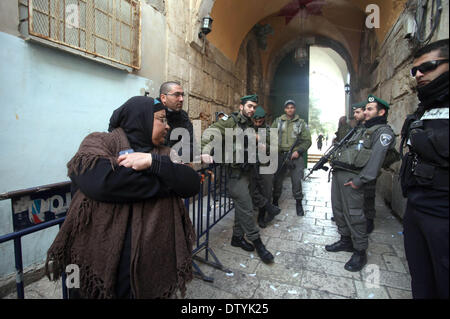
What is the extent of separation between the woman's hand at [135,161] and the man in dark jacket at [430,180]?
1511mm

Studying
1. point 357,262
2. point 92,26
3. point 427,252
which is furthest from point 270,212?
point 92,26

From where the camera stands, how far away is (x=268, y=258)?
263 centimetres

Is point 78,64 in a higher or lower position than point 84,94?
higher

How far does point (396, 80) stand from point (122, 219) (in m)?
4.98

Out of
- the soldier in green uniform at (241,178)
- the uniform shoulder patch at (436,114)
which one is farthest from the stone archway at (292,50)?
the uniform shoulder patch at (436,114)

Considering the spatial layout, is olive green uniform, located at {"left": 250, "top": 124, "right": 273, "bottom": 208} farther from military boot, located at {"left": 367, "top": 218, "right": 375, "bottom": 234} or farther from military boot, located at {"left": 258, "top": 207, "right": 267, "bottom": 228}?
military boot, located at {"left": 367, "top": 218, "right": 375, "bottom": 234}

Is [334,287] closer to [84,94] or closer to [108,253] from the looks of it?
[108,253]

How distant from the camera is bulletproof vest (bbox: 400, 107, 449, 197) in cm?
119

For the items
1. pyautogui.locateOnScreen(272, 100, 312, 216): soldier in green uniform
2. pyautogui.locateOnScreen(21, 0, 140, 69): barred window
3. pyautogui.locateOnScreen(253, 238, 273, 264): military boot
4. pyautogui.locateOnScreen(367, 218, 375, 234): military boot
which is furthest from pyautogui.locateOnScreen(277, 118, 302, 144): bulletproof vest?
pyautogui.locateOnScreen(21, 0, 140, 69): barred window

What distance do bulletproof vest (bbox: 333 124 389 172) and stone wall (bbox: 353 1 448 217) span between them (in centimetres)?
116

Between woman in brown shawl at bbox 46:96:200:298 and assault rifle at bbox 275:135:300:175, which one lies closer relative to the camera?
woman in brown shawl at bbox 46:96:200:298
